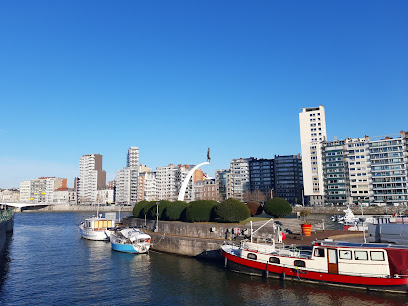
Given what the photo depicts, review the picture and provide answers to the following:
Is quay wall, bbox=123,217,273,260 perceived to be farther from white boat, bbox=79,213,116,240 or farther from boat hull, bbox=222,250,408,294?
white boat, bbox=79,213,116,240

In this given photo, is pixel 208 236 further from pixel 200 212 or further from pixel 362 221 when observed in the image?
pixel 362 221

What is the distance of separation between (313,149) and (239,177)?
177ft

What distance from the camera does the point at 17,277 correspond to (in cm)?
3609

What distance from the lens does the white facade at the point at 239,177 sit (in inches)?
7485

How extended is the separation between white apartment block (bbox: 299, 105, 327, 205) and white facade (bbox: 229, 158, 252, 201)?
4353 cm

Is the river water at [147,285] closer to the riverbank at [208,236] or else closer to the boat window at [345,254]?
the riverbank at [208,236]

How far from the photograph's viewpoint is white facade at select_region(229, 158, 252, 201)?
190 meters

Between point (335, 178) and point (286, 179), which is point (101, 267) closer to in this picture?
point (335, 178)

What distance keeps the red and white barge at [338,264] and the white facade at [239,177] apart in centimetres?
15593

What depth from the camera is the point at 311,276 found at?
30547mm

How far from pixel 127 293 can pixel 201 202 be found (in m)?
26.1

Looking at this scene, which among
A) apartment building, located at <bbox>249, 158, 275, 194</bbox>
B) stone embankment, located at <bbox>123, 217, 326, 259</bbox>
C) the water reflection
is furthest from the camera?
apartment building, located at <bbox>249, 158, 275, 194</bbox>

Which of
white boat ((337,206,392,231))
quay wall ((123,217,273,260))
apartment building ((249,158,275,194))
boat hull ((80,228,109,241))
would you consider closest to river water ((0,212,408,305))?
quay wall ((123,217,273,260))

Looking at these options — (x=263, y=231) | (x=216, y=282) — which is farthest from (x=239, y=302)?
(x=263, y=231)
